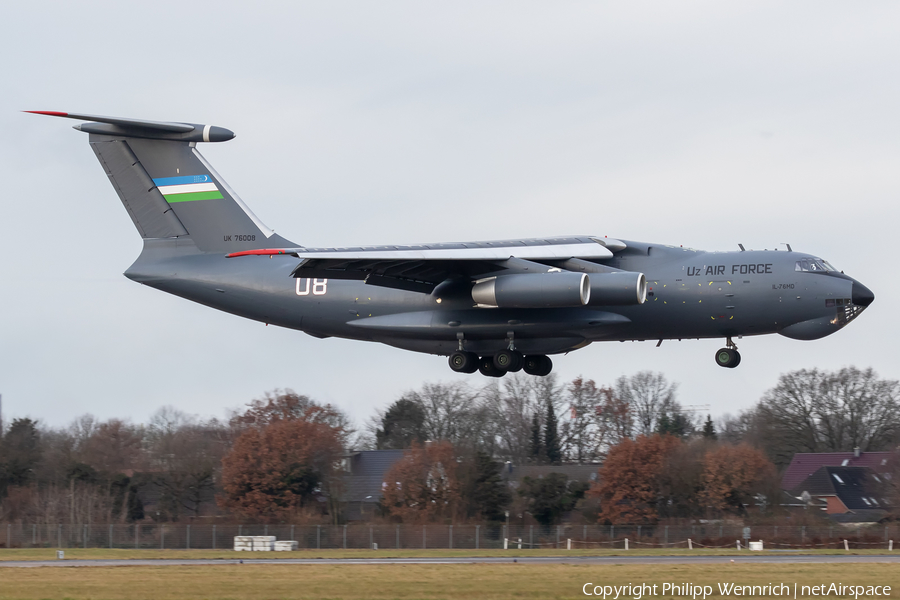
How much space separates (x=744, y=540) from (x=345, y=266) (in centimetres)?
1400

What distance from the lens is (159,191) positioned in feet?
68.1

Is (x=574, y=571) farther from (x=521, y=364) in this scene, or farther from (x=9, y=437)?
(x=9, y=437)

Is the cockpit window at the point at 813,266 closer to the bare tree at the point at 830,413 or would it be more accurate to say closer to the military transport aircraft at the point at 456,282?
the military transport aircraft at the point at 456,282

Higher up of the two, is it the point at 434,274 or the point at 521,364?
the point at 434,274

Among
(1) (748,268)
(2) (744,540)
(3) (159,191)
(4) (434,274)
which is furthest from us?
(2) (744,540)

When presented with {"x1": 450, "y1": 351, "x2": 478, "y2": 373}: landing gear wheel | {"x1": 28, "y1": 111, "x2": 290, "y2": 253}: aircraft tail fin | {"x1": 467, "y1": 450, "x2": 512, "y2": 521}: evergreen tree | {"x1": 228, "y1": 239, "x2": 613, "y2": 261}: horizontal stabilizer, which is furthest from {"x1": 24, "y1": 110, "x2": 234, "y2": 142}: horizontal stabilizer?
{"x1": 467, "y1": 450, "x2": 512, "y2": 521}: evergreen tree

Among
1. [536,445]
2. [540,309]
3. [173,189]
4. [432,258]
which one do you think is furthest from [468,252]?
[536,445]

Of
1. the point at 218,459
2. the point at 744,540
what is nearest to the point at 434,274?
the point at 744,540

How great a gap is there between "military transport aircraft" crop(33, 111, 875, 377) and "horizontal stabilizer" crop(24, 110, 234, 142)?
3 centimetres

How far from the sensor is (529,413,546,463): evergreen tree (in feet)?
153

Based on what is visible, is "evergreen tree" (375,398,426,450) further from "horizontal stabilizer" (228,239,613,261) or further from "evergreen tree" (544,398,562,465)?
"horizontal stabilizer" (228,239,613,261)

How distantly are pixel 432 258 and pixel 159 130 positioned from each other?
6.48m

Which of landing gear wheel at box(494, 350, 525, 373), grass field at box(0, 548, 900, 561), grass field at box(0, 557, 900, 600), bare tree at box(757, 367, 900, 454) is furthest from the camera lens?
bare tree at box(757, 367, 900, 454)

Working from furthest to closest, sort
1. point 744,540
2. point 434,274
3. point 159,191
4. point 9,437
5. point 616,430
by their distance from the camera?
point 616,430, point 9,437, point 744,540, point 159,191, point 434,274
